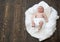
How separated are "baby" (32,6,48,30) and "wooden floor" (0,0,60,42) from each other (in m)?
0.09

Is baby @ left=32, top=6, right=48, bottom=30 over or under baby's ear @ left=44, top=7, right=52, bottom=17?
under

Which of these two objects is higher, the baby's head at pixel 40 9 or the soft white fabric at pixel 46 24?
the baby's head at pixel 40 9

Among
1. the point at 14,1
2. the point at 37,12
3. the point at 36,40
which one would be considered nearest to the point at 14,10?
the point at 14,1

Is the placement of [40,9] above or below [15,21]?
above

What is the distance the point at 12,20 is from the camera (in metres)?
1.26

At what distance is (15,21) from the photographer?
125cm

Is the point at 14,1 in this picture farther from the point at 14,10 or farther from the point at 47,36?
the point at 47,36

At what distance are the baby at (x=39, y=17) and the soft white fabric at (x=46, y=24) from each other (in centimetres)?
3

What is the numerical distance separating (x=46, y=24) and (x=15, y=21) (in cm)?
28

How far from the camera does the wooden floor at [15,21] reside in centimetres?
118

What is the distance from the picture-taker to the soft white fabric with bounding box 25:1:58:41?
45.9 inches

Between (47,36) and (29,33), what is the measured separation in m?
0.15

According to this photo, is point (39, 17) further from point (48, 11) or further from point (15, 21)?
point (15, 21)

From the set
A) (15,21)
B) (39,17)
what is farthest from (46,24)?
(15,21)
